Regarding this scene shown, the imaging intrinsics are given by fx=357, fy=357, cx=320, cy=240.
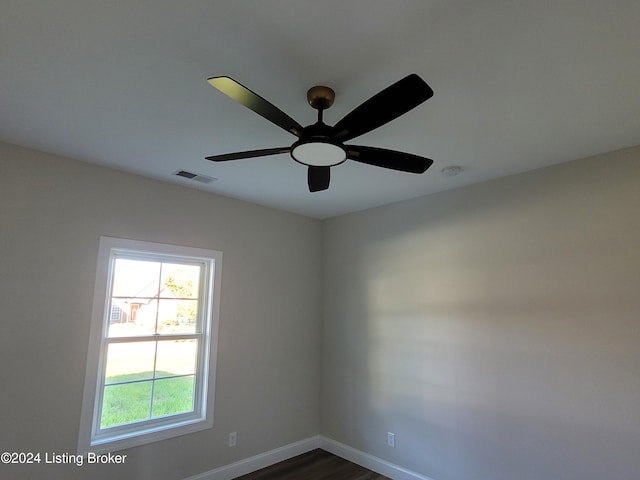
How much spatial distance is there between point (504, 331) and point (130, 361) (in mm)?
3017

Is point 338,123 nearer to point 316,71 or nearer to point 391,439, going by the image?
point 316,71

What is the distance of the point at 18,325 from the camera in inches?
93.8

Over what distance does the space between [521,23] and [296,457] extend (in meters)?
4.03

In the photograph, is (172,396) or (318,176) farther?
(172,396)

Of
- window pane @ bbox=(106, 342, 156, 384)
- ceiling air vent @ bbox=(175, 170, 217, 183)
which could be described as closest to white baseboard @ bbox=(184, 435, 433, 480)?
window pane @ bbox=(106, 342, 156, 384)

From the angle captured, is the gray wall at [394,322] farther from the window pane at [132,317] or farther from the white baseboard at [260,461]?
the window pane at [132,317]

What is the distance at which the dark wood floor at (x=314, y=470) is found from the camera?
3326mm

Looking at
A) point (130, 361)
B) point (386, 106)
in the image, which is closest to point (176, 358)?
point (130, 361)

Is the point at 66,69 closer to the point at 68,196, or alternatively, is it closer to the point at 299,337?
the point at 68,196

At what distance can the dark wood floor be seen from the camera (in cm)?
333

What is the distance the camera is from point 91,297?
2.70 metres

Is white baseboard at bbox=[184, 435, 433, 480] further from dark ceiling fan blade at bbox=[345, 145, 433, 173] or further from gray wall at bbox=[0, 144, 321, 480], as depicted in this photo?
dark ceiling fan blade at bbox=[345, 145, 433, 173]

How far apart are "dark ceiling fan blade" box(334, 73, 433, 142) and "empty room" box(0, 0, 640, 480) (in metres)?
0.01

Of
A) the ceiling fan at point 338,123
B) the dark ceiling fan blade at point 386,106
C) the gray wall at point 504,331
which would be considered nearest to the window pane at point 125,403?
the gray wall at point 504,331
